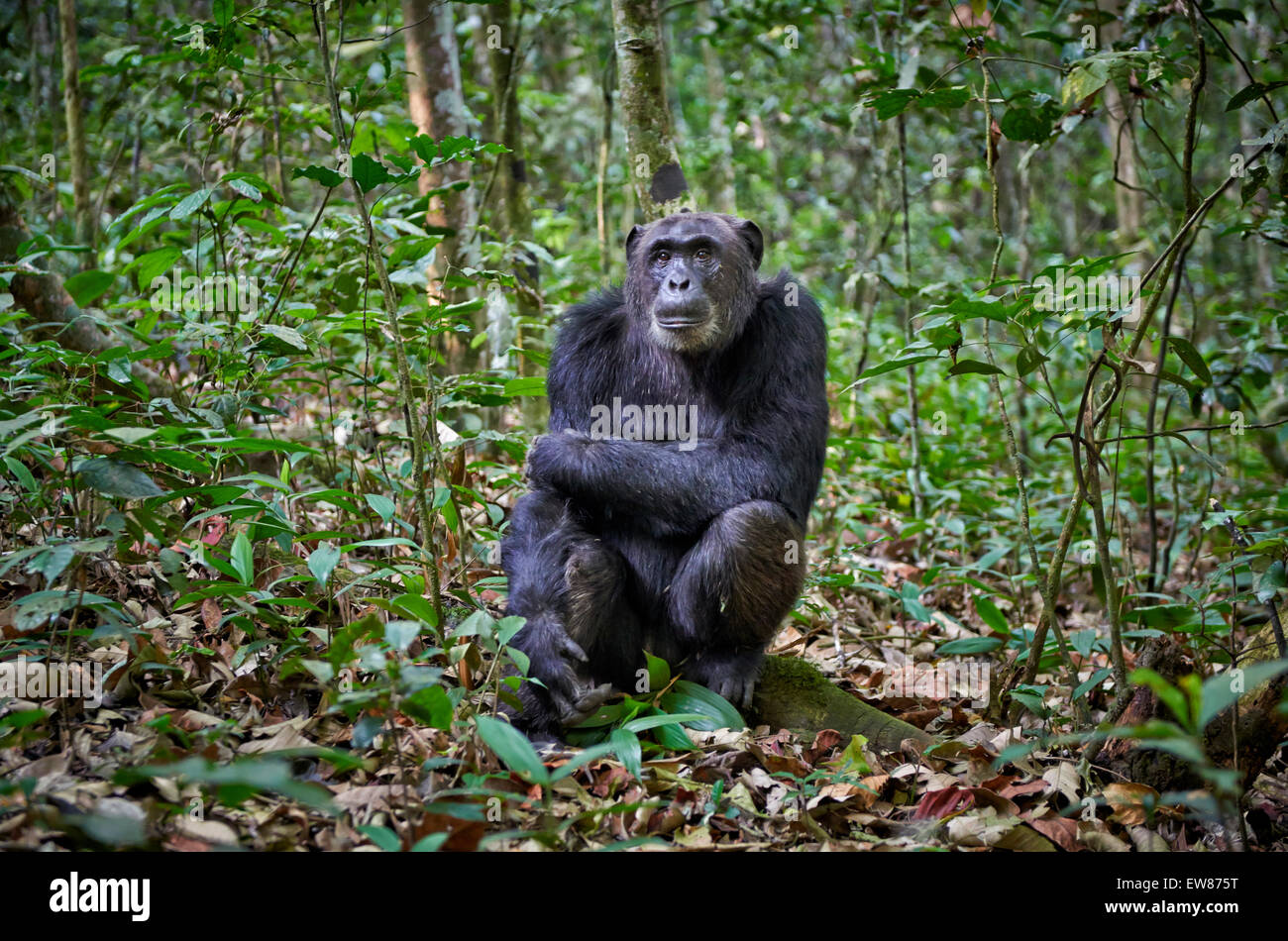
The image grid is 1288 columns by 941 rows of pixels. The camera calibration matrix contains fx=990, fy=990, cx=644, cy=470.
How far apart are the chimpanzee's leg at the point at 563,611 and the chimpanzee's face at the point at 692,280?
1.09 metres

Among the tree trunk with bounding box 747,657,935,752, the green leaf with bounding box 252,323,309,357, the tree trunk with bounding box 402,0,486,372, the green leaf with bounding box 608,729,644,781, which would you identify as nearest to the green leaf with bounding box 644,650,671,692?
the tree trunk with bounding box 747,657,935,752

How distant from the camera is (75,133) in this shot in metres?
6.89

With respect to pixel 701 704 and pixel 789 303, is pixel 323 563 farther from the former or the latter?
pixel 789 303

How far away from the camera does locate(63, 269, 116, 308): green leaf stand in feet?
13.4

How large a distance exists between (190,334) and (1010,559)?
576 cm

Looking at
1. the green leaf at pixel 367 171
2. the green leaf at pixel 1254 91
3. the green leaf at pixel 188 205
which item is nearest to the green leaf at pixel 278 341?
the green leaf at pixel 188 205

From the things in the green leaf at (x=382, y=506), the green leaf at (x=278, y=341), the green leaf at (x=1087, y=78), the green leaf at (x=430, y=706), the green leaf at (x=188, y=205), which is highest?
the green leaf at (x=1087, y=78)

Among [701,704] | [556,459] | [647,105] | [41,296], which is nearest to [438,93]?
[647,105]

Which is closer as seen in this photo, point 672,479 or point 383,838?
point 383,838

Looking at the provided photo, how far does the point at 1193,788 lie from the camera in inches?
157

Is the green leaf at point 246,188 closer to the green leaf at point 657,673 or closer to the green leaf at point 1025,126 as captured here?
the green leaf at point 657,673

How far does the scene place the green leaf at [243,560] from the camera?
418cm

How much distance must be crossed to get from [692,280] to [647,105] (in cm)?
170
